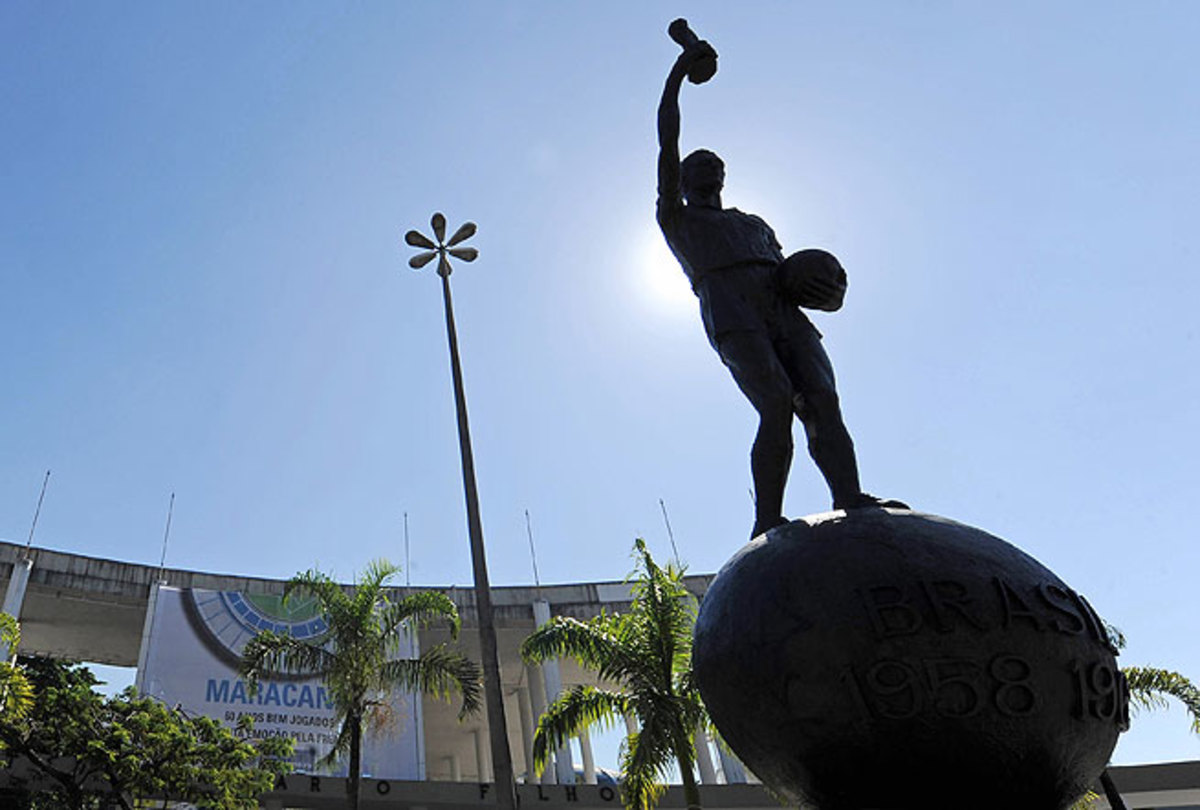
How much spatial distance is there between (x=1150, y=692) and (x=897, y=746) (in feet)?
51.1

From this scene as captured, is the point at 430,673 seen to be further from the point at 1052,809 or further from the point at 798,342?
the point at 1052,809

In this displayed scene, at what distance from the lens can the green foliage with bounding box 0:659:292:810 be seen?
13773 mm

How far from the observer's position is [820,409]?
14.4ft

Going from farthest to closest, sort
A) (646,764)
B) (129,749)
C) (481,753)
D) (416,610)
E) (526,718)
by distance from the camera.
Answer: (481,753) < (526,718) < (416,610) < (129,749) < (646,764)

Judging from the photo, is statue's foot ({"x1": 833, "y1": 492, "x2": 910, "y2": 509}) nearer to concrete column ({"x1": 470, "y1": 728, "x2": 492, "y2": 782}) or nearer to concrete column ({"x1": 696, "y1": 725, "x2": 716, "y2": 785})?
concrete column ({"x1": 696, "y1": 725, "x2": 716, "y2": 785})

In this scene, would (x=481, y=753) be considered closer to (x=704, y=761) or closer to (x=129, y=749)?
(x=704, y=761)

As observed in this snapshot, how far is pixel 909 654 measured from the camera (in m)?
2.86

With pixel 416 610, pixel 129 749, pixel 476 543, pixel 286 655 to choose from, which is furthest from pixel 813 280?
pixel 129 749

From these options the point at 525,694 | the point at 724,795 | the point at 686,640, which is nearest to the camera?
the point at 686,640

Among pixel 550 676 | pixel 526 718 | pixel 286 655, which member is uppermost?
Result: pixel 526 718

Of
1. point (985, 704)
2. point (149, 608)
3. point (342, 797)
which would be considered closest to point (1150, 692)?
point (985, 704)

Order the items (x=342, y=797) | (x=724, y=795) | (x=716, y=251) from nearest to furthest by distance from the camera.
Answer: (x=716, y=251)
(x=342, y=797)
(x=724, y=795)

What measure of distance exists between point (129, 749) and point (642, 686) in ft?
27.9

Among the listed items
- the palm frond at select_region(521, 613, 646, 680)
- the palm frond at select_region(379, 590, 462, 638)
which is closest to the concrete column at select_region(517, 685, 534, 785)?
the palm frond at select_region(379, 590, 462, 638)
